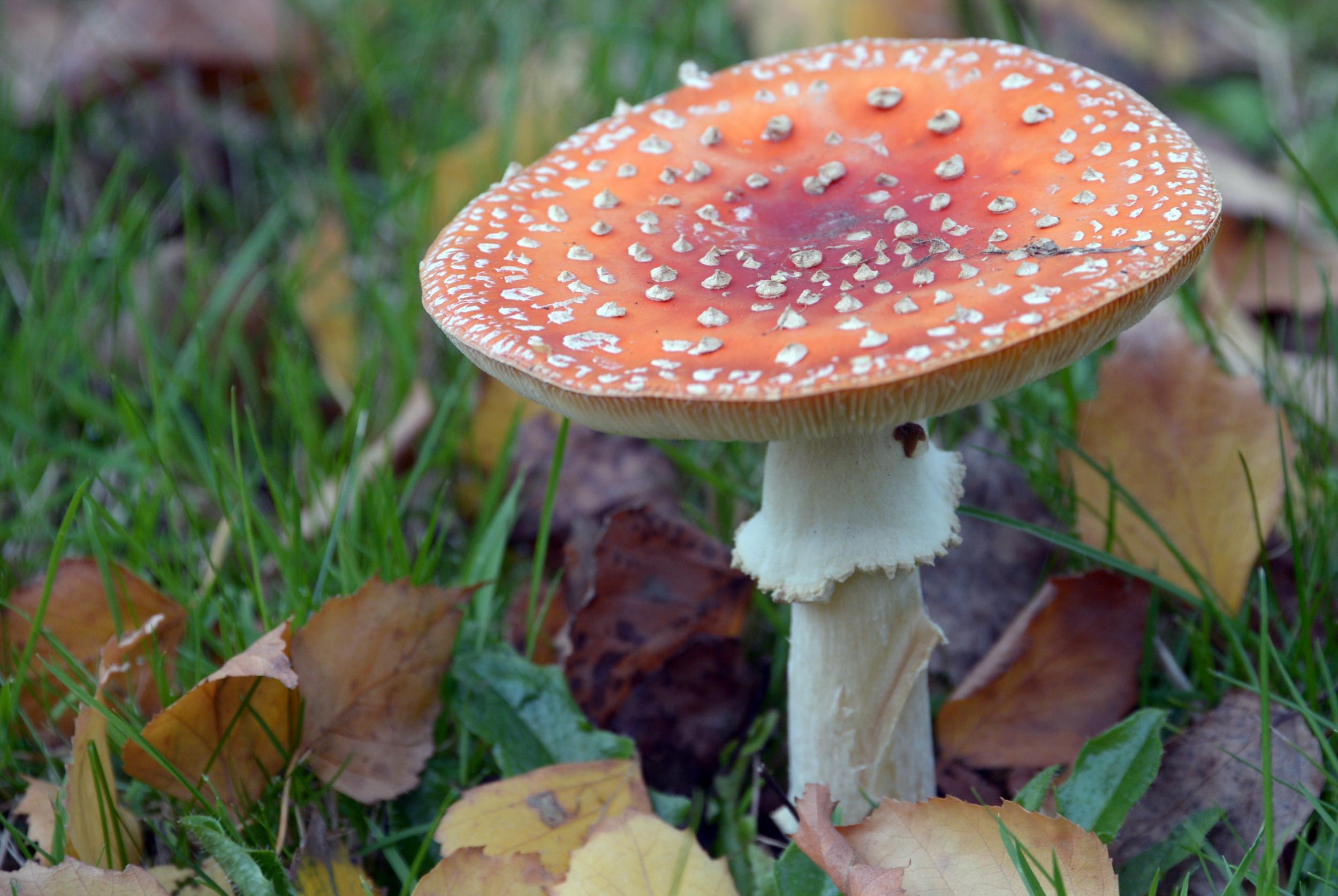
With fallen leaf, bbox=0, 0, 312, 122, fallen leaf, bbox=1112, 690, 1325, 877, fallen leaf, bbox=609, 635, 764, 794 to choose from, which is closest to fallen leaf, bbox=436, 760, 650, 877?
fallen leaf, bbox=609, 635, 764, 794

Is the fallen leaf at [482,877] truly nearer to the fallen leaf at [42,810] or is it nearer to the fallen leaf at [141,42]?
the fallen leaf at [42,810]

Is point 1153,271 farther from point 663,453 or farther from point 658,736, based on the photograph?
point 663,453

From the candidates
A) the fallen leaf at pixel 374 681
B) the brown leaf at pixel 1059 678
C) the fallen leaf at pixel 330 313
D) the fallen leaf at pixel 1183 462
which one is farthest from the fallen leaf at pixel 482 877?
the fallen leaf at pixel 330 313

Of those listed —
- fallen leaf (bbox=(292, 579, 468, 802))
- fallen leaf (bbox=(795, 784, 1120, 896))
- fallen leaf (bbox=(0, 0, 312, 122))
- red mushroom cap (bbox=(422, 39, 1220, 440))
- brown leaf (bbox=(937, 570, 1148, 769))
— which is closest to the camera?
red mushroom cap (bbox=(422, 39, 1220, 440))

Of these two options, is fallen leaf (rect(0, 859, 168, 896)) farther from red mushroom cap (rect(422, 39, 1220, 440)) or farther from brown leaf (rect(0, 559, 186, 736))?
red mushroom cap (rect(422, 39, 1220, 440))

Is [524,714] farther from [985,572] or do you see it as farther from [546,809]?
[985,572]
